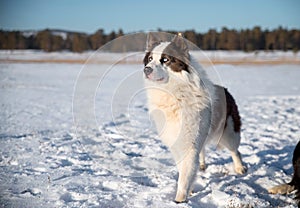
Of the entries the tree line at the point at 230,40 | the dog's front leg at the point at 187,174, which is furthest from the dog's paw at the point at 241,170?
the tree line at the point at 230,40

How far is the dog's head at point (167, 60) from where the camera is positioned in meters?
3.81

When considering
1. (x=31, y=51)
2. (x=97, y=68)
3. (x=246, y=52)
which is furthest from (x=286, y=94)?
(x=31, y=51)

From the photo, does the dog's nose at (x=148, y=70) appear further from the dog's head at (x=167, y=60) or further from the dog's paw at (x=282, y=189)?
the dog's paw at (x=282, y=189)

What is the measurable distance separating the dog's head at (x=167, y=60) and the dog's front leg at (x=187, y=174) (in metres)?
1.09

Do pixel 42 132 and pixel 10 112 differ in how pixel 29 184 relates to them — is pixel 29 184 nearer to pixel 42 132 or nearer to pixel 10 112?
pixel 42 132

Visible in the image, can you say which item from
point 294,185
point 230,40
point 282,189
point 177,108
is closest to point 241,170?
point 282,189

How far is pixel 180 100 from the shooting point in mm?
3947

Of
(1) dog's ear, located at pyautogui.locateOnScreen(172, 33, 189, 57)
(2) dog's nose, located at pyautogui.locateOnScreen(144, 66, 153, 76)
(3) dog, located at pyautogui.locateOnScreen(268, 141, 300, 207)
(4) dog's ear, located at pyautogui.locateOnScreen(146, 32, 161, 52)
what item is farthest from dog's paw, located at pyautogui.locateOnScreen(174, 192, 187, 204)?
(4) dog's ear, located at pyautogui.locateOnScreen(146, 32, 161, 52)

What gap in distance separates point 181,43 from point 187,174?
5.82ft

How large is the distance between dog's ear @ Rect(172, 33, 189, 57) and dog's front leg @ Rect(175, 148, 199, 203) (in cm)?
136

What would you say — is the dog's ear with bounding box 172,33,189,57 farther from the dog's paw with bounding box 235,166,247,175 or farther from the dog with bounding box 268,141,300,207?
the dog's paw with bounding box 235,166,247,175

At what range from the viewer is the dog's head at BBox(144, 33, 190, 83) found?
3.81 metres

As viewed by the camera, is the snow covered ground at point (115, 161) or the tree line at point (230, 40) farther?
the tree line at point (230, 40)

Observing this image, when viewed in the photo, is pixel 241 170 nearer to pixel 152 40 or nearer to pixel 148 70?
pixel 148 70
